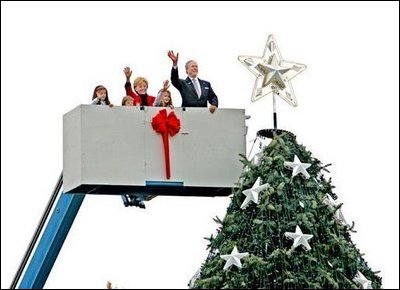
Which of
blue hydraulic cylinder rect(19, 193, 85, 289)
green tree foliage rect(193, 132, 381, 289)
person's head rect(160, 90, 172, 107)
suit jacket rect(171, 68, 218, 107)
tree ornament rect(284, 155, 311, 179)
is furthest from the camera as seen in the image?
blue hydraulic cylinder rect(19, 193, 85, 289)

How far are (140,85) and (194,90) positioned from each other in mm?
878

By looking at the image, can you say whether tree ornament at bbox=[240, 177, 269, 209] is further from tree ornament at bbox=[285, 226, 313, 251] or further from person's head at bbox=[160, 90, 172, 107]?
person's head at bbox=[160, 90, 172, 107]

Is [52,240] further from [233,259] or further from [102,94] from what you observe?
[233,259]

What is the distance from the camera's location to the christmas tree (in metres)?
29.3

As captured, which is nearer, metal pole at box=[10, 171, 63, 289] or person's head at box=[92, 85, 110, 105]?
person's head at box=[92, 85, 110, 105]

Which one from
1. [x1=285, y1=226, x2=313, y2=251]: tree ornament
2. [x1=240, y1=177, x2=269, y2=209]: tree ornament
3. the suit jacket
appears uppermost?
the suit jacket

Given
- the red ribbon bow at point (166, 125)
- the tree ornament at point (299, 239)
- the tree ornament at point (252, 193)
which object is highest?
the red ribbon bow at point (166, 125)

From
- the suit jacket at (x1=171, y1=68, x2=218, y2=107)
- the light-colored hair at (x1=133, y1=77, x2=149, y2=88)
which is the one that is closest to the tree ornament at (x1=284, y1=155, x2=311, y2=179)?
the suit jacket at (x1=171, y1=68, x2=218, y2=107)

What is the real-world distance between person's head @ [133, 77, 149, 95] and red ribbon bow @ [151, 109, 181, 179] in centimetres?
63

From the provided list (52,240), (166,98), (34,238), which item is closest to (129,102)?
(166,98)

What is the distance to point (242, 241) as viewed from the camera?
2980 centimetres

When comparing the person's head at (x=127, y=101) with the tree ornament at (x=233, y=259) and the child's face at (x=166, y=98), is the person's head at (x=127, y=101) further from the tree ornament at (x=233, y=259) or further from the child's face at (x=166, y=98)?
the tree ornament at (x=233, y=259)

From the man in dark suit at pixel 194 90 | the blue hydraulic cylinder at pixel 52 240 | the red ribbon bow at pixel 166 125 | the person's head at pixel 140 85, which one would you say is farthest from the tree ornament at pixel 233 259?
the blue hydraulic cylinder at pixel 52 240

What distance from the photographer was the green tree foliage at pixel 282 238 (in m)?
29.2
